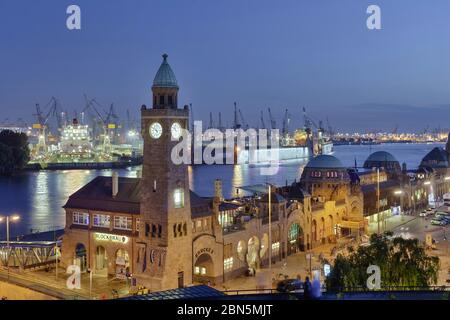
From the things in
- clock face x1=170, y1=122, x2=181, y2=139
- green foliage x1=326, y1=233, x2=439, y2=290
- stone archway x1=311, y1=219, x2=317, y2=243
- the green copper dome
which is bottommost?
stone archway x1=311, y1=219, x2=317, y2=243

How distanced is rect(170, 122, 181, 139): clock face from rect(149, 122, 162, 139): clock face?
2.35 ft

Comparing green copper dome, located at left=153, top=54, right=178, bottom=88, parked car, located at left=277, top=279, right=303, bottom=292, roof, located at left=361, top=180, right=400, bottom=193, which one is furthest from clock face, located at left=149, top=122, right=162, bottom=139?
roof, located at left=361, top=180, right=400, bottom=193

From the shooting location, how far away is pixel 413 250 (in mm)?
27203

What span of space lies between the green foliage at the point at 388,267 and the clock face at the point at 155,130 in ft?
41.7

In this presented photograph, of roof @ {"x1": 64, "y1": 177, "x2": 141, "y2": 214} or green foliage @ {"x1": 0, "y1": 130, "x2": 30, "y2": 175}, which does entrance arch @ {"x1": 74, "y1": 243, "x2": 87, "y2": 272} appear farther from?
green foliage @ {"x1": 0, "y1": 130, "x2": 30, "y2": 175}

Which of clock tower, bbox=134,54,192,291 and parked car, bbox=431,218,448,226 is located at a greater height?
clock tower, bbox=134,54,192,291

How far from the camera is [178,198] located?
34.2m

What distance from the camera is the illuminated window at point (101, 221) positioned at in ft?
121

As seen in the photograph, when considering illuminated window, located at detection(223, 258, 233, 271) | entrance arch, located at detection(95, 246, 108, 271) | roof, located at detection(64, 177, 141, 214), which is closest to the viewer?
roof, located at detection(64, 177, 141, 214)

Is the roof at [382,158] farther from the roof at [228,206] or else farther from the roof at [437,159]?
the roof at [228,206]

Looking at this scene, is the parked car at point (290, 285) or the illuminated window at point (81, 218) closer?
the parked car at point (290, 285)

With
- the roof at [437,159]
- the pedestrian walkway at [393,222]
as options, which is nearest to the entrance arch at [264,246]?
the pedestrian walkway at [393,222]

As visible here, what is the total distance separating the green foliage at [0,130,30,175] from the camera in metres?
135
